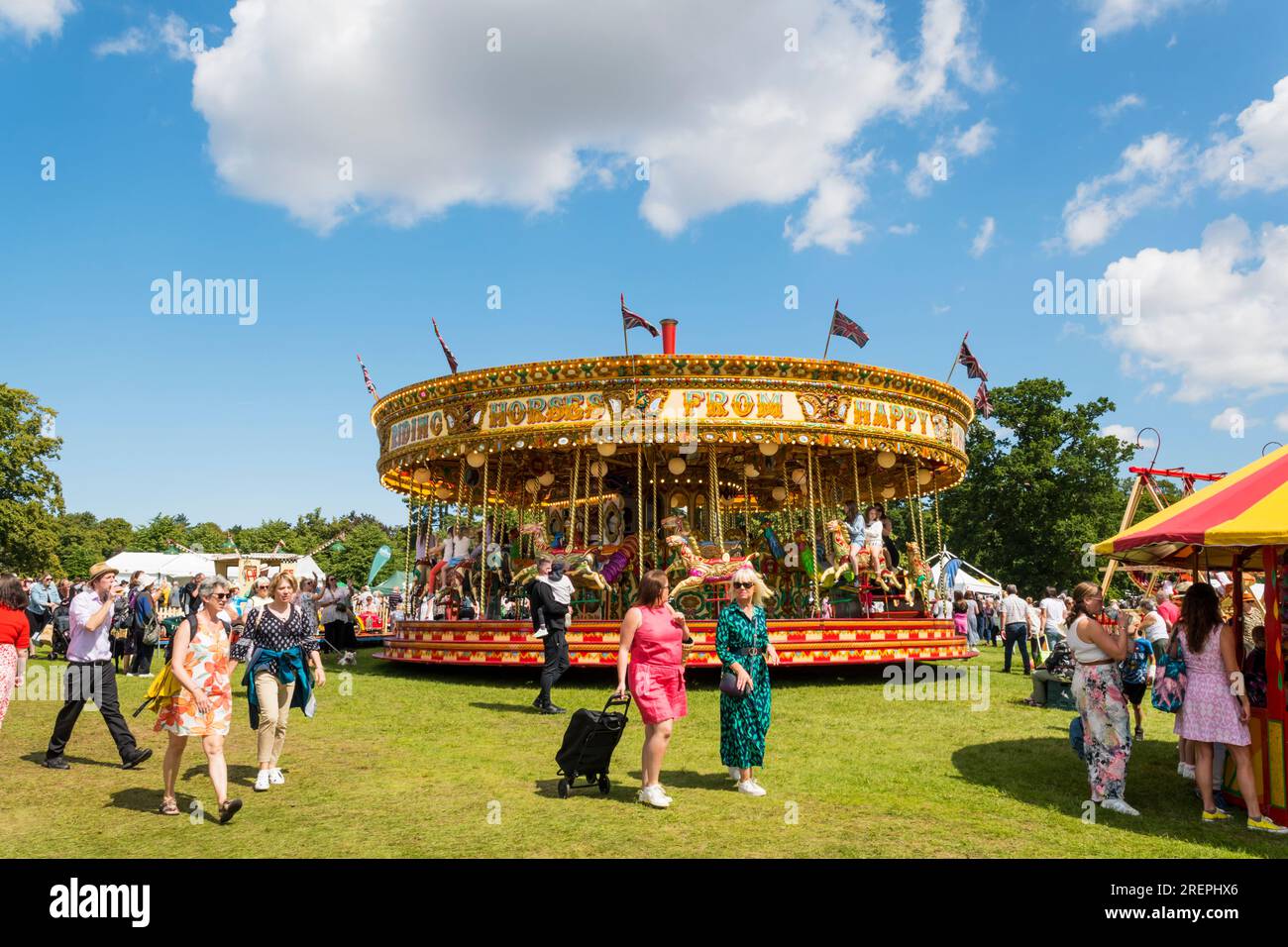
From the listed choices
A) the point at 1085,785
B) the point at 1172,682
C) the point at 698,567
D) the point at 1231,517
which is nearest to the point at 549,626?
the point at 698,567

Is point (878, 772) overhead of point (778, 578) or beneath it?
beneath

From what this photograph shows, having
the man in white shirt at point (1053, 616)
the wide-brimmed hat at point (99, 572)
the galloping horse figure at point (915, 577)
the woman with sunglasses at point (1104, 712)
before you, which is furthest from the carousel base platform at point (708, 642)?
the wide-brimmed hat at point (99, 572)

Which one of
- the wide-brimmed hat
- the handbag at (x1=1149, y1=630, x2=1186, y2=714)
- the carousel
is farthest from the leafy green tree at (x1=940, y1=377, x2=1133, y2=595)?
the wide-brimmed hat

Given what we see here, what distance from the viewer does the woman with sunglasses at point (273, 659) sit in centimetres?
687

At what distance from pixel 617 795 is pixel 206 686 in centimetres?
308

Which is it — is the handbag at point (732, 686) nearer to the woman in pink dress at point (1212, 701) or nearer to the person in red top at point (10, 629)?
the woman in pink dress at point (1212, 701)

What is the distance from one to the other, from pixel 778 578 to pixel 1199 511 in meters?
10.2

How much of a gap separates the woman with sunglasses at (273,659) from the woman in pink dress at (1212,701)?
650 centimetres

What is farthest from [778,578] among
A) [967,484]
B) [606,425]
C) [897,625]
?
[967,484]

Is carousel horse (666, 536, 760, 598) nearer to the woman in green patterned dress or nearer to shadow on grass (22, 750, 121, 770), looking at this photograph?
the woman in green patterned dress

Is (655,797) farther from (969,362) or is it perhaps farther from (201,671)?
(969,362)

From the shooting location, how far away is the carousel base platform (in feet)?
45.2

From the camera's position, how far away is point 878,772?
7.78m
